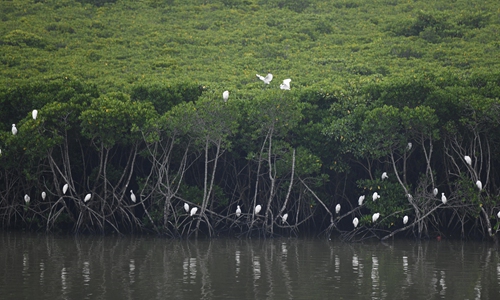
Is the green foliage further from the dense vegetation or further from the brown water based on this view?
the brown water

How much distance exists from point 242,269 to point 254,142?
26.4ft

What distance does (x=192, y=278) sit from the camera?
14.6 m

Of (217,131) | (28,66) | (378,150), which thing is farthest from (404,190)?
(28,66)

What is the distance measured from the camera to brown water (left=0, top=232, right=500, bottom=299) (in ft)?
42.8

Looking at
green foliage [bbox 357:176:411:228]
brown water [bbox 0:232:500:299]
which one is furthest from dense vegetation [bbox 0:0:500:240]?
brown water [bbox 0:232:500:299]

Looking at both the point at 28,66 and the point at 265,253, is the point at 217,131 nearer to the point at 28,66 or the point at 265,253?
the point at 265,253

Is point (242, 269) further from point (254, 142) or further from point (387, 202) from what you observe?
point (254, 142)

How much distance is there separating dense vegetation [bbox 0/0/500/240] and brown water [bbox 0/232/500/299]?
1.47 m

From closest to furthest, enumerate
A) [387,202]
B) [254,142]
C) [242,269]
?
[242,269]
[387,202]
[254,142]

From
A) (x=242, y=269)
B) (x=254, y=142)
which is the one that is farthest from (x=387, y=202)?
(x=242, y=269)

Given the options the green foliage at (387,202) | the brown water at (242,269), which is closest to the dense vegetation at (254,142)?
the green foliage at (387,202)

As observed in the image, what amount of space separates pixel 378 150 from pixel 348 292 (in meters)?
9.17

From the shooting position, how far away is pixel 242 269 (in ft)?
52.0

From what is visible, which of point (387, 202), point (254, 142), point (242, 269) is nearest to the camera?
point (242, 269)
